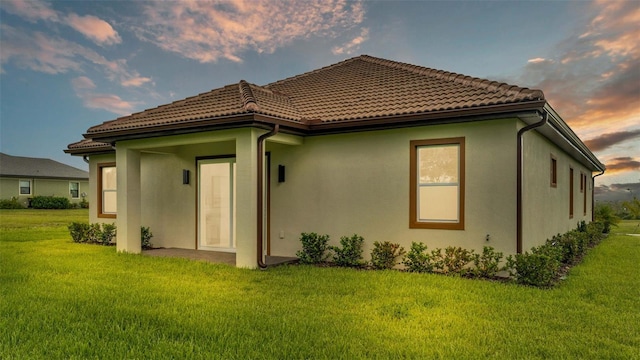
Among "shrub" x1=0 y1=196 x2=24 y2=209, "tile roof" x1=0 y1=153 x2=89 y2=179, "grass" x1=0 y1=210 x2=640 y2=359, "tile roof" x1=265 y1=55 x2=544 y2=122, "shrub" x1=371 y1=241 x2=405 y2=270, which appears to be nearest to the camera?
"grass" x1=0 y1=210 x2=640 y2=359

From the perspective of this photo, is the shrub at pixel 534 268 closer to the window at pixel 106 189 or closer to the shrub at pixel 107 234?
the shrub at pixel 107 234

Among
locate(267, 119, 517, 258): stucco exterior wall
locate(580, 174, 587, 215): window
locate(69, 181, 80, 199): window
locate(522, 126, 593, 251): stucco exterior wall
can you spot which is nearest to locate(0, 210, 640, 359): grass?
locate(267, 119, 517, 258): stucco exterior wall

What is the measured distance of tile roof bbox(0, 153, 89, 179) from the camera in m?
36.1

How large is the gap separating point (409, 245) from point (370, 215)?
1.04 metres

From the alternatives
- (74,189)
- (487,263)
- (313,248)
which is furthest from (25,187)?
(487,263)

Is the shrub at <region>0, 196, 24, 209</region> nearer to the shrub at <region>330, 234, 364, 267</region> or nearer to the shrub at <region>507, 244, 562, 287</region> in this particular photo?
the shrub at <region>330, 234, 364, 267</region>

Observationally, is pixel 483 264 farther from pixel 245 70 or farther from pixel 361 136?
→ pixel 245 70

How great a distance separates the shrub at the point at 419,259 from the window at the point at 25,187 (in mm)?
Answer: 38983

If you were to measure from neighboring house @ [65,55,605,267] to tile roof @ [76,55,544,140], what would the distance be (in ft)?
0.15

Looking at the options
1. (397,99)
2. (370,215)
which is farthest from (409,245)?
(397,99)

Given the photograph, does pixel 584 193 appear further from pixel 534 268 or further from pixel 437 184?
pixel 534 268

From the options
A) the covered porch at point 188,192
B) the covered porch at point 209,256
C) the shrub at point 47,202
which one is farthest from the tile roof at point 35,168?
the covered porch at point 209,256

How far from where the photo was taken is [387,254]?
8.73m

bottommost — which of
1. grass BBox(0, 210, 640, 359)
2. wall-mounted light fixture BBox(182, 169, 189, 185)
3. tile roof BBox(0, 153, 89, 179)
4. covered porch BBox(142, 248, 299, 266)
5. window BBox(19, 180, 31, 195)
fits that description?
covered porch BBox(142, 248, 299, 266)
